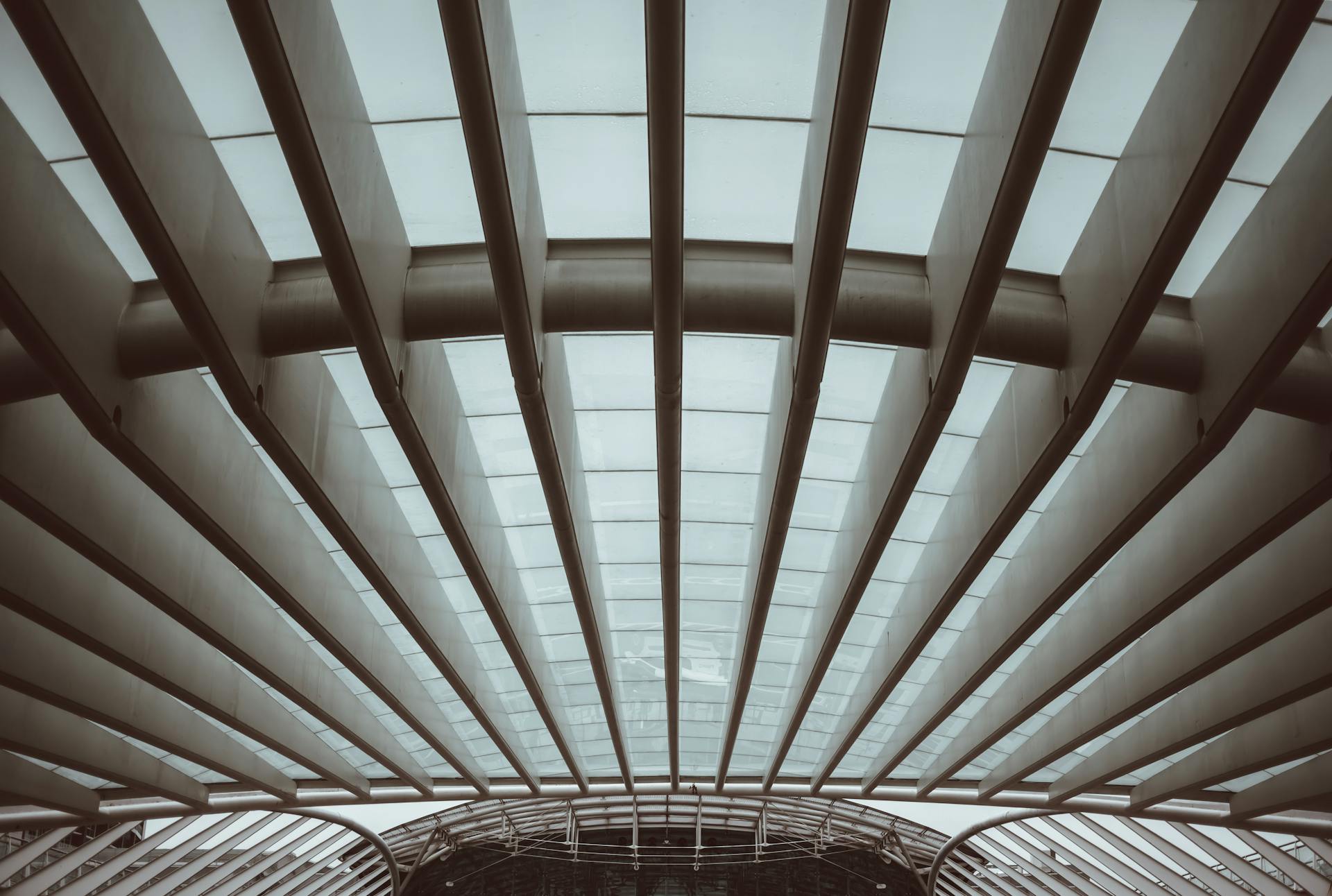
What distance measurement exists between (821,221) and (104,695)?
14.8 meters

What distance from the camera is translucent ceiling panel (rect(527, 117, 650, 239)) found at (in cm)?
896

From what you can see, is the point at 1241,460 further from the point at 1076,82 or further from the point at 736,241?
the point at 736,241

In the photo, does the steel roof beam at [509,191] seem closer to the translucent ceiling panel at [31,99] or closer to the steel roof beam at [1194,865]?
the translucent ceiling panel at [31,99]

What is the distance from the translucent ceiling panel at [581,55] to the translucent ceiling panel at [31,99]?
3.59m

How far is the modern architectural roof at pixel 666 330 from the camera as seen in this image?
296 inches

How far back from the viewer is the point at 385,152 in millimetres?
9062

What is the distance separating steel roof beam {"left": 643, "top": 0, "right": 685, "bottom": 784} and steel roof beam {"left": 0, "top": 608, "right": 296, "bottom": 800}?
943cm

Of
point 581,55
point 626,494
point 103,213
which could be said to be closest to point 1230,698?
point 626,494

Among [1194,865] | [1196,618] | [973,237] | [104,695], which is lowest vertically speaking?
[104,695]

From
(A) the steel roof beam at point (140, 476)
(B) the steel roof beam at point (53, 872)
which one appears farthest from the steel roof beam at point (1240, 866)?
(B) the steel roof beam at point (53, 872)

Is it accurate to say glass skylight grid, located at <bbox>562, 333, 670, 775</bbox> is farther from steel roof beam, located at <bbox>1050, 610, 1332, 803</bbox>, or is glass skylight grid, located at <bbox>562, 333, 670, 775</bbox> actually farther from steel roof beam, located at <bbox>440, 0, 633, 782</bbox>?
steel roof beam, located at <bbox>1050, 610, 1332, 803</bbox>

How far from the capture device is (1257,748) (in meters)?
18.8

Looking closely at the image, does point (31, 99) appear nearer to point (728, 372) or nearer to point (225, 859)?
point (728, 372)

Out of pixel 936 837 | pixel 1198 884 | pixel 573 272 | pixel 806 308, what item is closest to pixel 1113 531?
pixel 806 308
